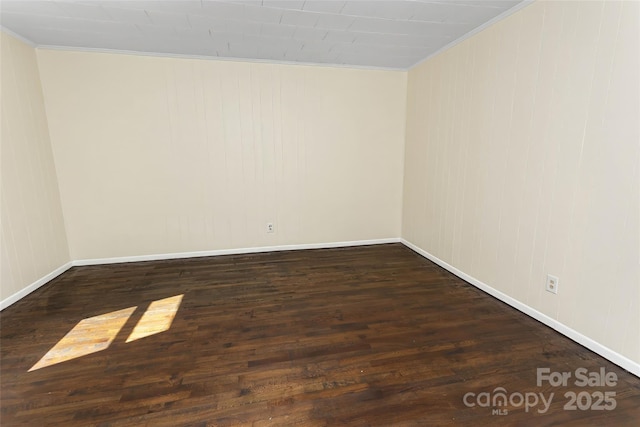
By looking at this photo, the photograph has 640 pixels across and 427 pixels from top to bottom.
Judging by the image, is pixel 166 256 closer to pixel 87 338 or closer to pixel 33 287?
pixel 33 287

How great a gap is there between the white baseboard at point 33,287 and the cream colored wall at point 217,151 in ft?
0.79

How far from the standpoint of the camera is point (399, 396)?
5.39 feet

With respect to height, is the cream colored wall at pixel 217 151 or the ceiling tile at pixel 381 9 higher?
the ceiling tile at pixel 381 9

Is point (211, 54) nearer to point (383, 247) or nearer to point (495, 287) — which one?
point (383, 247)

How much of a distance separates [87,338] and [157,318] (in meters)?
0.46

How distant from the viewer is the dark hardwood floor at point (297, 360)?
1.55 meters

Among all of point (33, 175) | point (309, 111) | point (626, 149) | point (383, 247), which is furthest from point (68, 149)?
point (626, 149)

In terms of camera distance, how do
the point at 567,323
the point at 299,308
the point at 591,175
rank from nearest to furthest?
the point at 591,175 < the point at 567,323 < the point at 299,308

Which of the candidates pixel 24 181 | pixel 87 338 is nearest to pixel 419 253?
pixel 87 338

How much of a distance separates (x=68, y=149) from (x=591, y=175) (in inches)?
192

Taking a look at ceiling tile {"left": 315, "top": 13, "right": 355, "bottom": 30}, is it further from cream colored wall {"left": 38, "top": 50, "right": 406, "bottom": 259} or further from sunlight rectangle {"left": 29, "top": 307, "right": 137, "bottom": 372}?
sunlight rectangle {"left": 29, "top": 307, "right": 137, "bottom": 372}

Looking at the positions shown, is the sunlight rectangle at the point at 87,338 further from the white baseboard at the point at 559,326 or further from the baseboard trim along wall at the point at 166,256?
the white baseboard at the point at 559,326

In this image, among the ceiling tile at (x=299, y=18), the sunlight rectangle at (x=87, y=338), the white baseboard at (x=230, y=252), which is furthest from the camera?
the white baseboard at (x=230, y=252)

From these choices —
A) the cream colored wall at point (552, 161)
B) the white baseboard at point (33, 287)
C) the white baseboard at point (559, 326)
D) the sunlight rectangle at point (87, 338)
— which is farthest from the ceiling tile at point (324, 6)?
the white baseboard at point (33, 287)
